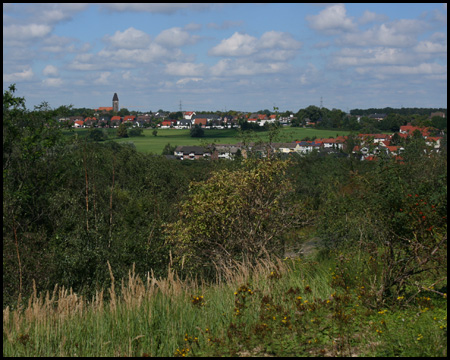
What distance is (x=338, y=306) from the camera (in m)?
5.48

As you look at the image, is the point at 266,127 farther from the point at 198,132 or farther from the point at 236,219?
the point at 198,132

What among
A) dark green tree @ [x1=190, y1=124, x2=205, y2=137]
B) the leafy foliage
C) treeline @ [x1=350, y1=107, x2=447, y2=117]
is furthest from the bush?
the leafy foliage

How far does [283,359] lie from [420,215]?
275 centimetres

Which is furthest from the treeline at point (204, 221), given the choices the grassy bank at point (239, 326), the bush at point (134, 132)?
the bush at point (134, 132)

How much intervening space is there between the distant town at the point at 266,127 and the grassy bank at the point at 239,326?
20.6 feet

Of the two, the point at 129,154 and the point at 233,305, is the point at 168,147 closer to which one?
the point at 129,154

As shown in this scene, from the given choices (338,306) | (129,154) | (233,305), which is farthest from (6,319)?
(129,154)

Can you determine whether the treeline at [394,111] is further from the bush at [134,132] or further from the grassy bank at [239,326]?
the grassy bank at [239,326]

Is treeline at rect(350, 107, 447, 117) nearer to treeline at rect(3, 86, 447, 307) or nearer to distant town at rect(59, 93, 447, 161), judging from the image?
distant town at rect(59, 93, 447, 161)

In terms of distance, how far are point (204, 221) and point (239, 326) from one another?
4.42m

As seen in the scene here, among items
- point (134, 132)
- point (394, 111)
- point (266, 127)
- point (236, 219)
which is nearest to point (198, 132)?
point (134, 132)

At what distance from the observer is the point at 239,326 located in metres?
5.36

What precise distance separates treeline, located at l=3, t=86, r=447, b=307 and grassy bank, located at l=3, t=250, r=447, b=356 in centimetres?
56

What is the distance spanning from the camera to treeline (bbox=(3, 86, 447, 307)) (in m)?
6.75
